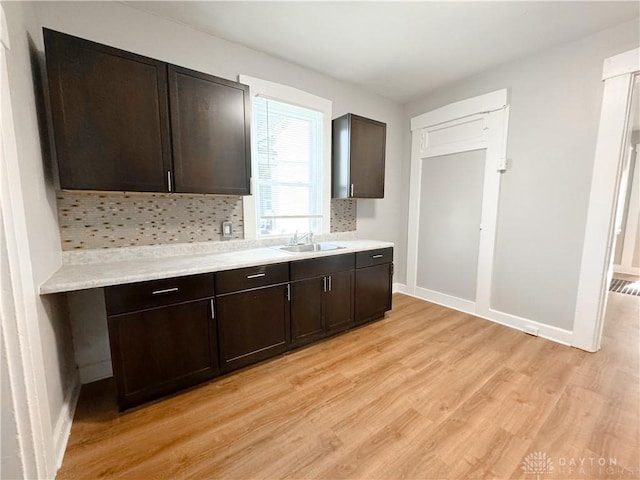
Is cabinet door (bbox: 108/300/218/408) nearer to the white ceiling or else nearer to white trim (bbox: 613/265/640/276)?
the white ceiling

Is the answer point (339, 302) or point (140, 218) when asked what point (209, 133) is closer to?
point (140, 218)

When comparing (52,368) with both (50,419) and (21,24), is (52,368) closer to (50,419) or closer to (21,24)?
(50,419)

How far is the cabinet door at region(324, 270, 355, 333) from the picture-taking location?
2502 mm

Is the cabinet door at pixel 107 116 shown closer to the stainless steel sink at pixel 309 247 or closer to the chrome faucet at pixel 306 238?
the stainless steel sink at pixel 309 247

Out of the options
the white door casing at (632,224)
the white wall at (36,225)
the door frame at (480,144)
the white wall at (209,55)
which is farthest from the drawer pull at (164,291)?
the white door casing at (632,224)

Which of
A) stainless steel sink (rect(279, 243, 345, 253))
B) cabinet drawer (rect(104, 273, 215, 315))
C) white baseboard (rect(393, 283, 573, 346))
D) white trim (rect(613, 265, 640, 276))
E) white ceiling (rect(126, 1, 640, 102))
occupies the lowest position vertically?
white baseboard (rect(393, 283, 573, 346))

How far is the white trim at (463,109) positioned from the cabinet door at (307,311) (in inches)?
97.8

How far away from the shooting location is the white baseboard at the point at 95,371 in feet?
6.34

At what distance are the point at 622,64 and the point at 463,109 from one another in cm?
121

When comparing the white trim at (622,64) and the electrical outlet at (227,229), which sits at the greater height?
the white trim at (622,64)

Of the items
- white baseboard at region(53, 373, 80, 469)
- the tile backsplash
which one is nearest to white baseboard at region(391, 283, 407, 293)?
the tile backsplash

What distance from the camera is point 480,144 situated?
115 inches

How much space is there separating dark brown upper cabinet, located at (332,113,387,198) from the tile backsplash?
1.18 meters

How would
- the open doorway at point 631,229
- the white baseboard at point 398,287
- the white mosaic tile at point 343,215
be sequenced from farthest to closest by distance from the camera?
the open doorway at point 631,229
the white baseboard at point 398,287
the white mosaic tile at point 343,215
